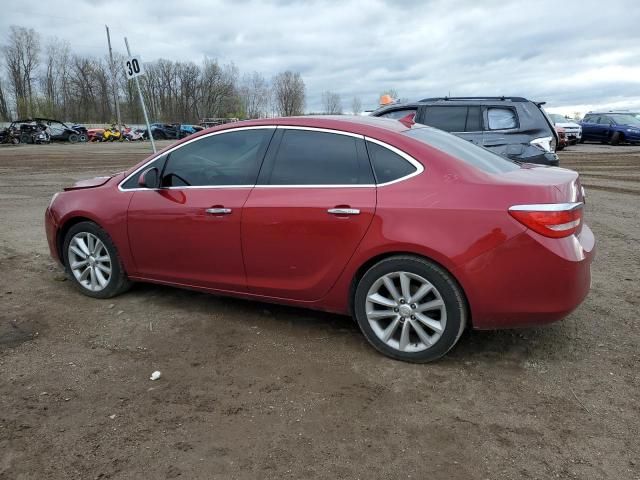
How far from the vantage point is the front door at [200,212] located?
3916mm

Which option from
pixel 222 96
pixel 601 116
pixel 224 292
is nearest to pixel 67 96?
pixel 222 96

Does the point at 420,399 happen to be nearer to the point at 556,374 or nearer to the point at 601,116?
the point at 556,374

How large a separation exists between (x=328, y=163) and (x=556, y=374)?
1982mm

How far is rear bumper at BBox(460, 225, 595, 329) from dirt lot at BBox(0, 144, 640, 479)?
41cm

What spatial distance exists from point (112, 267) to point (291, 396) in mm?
2301

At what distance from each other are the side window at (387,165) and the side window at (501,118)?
516 centimetres

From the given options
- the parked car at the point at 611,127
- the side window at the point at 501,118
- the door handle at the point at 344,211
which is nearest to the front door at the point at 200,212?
the door handle at the point at 344,211

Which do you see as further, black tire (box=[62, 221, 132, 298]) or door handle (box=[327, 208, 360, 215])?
black tire (box=[62, 221, 132, 298])

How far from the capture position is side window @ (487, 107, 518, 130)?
805cm

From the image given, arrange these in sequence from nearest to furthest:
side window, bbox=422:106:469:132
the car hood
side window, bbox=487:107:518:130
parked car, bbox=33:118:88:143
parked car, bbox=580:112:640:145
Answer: side window, bbox=487:107:518:130 < side window, bbox=422:106:469:132 < parked car, bbox=580:112:640:145 < the car hood < parked car, bbox=33:118:88:143

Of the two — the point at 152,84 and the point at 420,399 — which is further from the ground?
the point at 152,84

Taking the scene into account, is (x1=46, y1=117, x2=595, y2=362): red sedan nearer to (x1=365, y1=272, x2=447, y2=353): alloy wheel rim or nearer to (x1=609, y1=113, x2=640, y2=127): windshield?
(x1=365, y1=272, x2=447, y2=353): alloy wheel rim

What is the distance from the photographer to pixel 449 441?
8.72ft

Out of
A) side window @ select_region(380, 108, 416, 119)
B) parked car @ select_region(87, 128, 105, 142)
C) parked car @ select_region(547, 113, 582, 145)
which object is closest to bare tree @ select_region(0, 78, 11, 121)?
parked car @ select_region(87, 128, 105, 142)
